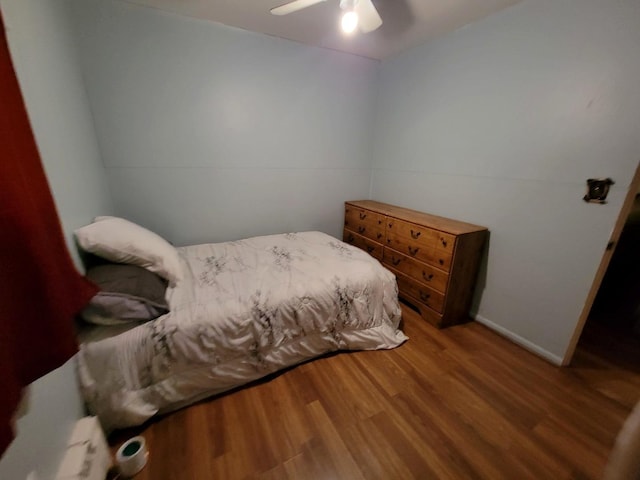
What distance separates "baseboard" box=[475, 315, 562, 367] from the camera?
1.80 meters

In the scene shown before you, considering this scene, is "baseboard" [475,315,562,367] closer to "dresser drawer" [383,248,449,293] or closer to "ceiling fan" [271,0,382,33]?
"dresser drawer" [383,248,449,293]

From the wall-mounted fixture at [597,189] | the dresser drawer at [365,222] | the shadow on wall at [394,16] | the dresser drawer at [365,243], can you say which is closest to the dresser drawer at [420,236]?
the dresser drawer at [365,222]

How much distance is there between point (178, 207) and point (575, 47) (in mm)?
3003

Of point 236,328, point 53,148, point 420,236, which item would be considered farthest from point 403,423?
point 53,148

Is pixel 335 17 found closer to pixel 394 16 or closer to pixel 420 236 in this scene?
pixel 394 16

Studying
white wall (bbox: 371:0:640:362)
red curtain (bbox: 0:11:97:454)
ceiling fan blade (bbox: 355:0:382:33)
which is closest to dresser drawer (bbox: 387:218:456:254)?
white wall (bbox: 371:0:640:362)

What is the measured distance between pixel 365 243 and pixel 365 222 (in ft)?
0.75

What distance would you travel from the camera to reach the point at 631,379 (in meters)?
1.67

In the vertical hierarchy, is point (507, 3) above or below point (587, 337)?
above

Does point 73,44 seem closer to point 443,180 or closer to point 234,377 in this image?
point 234,377

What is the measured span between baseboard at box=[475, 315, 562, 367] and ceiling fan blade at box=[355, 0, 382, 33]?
92.0 inches

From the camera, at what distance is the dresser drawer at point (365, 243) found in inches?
103

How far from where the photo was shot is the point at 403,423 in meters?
1.37

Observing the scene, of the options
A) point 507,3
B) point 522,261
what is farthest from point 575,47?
point 522,261
